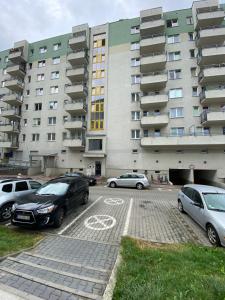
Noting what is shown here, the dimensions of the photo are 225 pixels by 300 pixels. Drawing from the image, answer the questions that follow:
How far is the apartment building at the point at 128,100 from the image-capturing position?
992 inches

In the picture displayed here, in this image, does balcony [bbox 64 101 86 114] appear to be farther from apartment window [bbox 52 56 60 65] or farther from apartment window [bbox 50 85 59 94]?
apartment window [bbox 52 56 60 65]

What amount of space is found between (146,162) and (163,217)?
17.6 meters

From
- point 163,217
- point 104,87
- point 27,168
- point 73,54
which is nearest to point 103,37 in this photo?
point 73,54

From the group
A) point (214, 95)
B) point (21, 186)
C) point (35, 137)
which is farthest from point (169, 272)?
point (35, 137)

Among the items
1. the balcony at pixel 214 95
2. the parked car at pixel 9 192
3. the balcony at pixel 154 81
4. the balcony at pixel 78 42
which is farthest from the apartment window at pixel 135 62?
the parked car at pixel 9 192

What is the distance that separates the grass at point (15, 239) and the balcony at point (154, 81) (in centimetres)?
2494

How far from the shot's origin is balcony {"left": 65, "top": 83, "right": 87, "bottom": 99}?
2933 centimetres

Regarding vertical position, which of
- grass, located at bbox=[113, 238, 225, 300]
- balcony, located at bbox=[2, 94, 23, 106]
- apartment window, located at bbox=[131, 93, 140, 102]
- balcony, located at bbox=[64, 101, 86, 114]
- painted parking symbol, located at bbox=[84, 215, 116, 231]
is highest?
balcony, located at bbox=[2, 94, 23, 106]

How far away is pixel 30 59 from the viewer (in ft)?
119

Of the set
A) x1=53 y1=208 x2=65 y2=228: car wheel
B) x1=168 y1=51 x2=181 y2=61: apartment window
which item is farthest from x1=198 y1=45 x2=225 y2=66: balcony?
x1=53 y1=208 x2=65 y2=228: car wheel

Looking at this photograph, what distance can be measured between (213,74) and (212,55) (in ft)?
8.96

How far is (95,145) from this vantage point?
1127 inches

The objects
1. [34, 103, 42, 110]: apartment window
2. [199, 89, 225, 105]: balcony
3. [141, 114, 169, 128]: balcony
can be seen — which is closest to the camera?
[199, 89, 225, 105]: balcony

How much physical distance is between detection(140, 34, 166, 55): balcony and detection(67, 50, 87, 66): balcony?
974 cm
